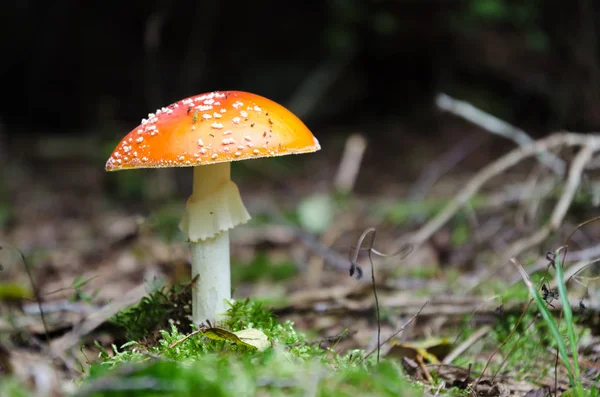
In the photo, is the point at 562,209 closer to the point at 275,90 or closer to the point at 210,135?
the point at 210,135

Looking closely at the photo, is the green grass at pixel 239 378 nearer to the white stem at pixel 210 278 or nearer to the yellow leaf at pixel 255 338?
the yellow leaf at pixel 255 338

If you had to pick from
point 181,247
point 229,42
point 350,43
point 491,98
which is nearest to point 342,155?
point 350,43

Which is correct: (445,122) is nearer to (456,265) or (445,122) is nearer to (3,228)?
(456,265)

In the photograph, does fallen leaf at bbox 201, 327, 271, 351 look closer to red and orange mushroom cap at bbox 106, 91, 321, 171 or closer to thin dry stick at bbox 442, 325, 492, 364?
red and orange mushroom cap at bbox 106, 91, 321, 171

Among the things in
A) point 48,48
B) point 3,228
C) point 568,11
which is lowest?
point 3,228

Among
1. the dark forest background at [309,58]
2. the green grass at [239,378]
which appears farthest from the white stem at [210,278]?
the dark forest background at [309,58]

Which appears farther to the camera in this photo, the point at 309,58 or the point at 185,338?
the point at 309,58

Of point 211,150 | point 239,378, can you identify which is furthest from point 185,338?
point 211,150
